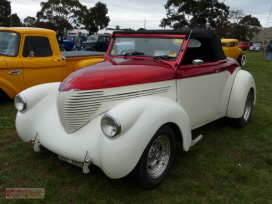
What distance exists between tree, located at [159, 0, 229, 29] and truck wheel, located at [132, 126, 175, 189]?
4122cm

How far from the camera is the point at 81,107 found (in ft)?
9.48

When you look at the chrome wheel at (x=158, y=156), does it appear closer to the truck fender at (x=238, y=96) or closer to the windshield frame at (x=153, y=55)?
the windshield frame at (x=153, y=55)

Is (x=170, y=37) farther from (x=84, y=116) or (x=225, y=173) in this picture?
(x=225, y=173)

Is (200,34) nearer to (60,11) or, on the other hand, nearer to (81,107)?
(81,107)

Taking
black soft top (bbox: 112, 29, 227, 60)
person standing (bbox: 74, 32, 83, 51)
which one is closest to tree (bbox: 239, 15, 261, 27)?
person standing (bbox: 74, 32, 83, 51)

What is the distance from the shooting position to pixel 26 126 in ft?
10.8

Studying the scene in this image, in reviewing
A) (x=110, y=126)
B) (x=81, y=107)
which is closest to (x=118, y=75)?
(x=81, y=107)

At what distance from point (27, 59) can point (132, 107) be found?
4.08 m

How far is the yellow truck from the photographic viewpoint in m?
5.65

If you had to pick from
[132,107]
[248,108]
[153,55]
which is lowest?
[248,108]

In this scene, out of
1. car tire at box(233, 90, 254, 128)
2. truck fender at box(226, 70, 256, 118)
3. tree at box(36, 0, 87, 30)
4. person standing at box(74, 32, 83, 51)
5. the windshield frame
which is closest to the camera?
the windshield frame

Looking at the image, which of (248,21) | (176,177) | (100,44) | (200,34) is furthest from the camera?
(248,21)

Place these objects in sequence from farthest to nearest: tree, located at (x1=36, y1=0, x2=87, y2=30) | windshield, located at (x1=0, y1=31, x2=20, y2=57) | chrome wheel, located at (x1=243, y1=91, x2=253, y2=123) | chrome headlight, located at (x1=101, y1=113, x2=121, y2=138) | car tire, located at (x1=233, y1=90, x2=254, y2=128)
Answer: tree, located at (x1=36, y1=0, x2=87, y2=30) < windshield, located at (x1=0, y1=31, x2=20, y2=57) < chrome wheel, located at (x1=243, y1=91, x2=253, y2=123) < car tire, located at (x1=233, y1=90, x2=254, y2=128) < chrome headlight, located at (x1=101, y1=113, x2=121, y2=138)

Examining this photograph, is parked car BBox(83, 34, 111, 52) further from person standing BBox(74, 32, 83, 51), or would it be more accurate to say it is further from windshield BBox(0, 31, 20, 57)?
windshield BBox(0, 31, 20, 57)
